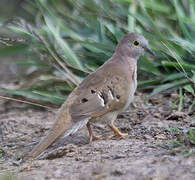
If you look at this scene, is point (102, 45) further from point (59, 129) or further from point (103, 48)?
point (59, 129)

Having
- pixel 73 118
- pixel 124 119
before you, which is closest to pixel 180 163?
pixel 73 118

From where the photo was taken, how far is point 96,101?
4.16m

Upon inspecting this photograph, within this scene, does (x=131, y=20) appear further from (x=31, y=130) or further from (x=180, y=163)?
(x=180, y=163)

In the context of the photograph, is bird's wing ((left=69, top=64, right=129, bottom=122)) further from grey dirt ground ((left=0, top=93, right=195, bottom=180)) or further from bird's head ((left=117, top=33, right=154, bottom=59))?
bird's head ((left=117, top=33, right=154, bottom=59))

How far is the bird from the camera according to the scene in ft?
13.2

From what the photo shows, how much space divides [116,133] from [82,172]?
1271 mm

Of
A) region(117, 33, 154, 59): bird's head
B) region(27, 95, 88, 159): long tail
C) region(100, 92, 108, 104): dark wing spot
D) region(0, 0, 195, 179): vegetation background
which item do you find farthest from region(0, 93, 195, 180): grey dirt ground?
region(117, 33, 154, 59): bird's head

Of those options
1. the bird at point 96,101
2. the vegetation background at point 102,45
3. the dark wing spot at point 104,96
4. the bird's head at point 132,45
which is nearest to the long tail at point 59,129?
the bird at point 96,101

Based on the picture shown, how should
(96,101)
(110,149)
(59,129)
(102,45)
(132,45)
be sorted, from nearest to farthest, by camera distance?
(110,149) < (59,129) < (96,101) < (132,45) < (102,45)

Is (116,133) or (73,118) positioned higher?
(73,118)

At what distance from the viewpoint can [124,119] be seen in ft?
16.6

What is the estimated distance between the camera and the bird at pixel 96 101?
13.2 ft

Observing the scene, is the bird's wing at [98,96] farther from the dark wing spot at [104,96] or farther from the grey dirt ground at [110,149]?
the grey dirt ground at [110,149]

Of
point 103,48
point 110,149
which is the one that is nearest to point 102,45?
point 103,48
